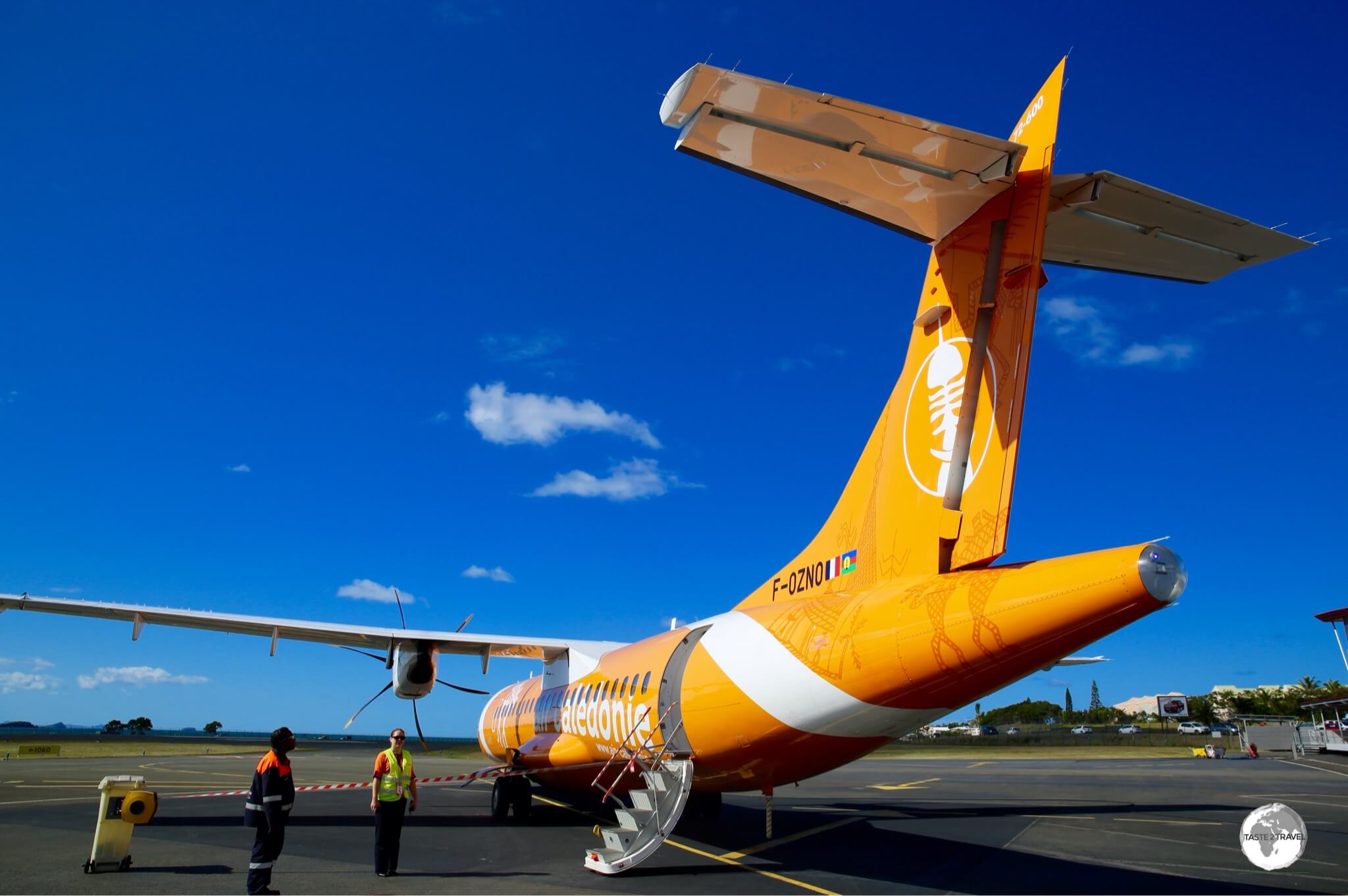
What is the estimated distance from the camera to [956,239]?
7242 millimetres

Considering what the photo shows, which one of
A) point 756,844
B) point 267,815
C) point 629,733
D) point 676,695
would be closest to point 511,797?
point 629,733

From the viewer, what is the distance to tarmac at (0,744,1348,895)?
827cm

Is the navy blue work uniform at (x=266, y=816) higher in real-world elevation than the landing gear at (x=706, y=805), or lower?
higher

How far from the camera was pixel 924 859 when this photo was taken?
10.1m

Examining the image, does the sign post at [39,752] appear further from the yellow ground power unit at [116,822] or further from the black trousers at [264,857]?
the black trousers at [264,857]

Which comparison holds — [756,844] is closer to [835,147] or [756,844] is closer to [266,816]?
[266,816]

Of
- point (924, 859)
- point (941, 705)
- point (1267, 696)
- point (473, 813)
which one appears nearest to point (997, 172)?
point (941, 705)

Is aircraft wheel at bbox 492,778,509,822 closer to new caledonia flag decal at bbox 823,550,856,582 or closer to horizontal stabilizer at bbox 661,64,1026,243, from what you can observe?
new caledonia flag decal at bbox 823,550,856,582

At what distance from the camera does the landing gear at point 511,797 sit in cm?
1423

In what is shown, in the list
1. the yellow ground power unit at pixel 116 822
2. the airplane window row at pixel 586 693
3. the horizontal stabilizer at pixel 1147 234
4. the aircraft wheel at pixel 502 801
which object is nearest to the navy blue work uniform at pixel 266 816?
the yellow ground power unit at pixel 116 822

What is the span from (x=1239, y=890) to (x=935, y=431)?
6.04 meters

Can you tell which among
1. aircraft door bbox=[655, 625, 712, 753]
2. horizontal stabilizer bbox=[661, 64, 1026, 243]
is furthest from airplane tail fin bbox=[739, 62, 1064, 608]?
aircraft door bbox=[655, 625, 712, 753]

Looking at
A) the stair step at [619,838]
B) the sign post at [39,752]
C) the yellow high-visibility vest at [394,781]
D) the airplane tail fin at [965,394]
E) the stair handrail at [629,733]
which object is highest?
the airplane tail fin at [965,394]

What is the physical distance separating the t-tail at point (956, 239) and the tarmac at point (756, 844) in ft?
13.8
